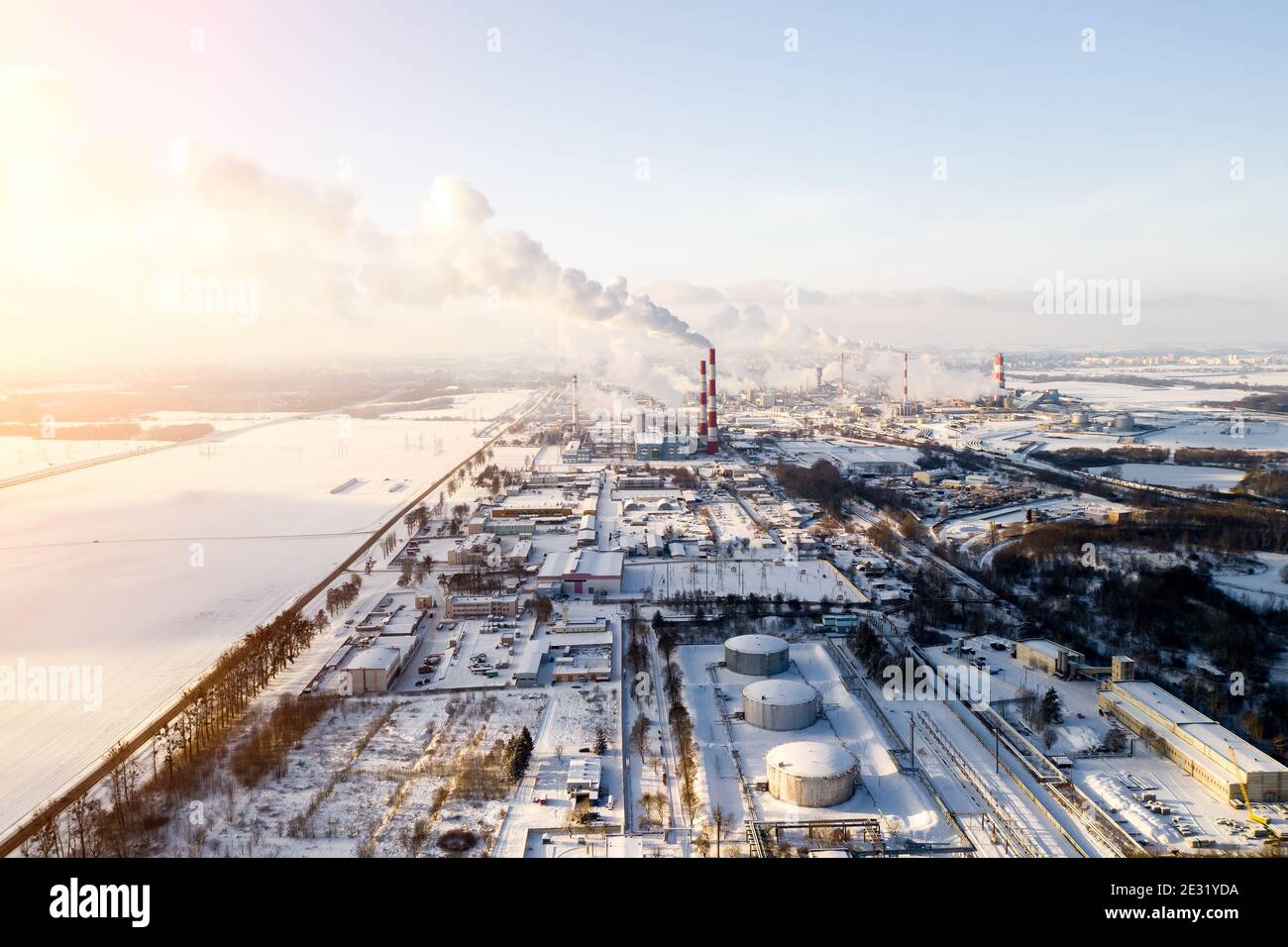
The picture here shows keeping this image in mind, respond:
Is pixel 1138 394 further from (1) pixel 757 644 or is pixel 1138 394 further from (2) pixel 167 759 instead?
(2) pixel 167 759

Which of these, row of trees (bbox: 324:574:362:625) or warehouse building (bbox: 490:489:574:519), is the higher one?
warehouse building (bbox: 490:489:574:519)

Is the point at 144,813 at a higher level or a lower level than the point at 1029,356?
lower

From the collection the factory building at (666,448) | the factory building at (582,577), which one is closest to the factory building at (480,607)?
the factory building at (582,577)

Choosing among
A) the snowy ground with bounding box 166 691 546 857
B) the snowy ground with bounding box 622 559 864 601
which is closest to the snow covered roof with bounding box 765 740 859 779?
the snowy ground with bounding box 166 691 546 857

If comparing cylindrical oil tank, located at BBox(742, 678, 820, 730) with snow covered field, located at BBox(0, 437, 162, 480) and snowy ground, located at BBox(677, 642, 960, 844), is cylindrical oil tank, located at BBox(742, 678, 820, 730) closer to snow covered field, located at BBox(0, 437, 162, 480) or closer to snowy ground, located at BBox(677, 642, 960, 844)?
snowy ground, located at BBox(677, 642, 960, 844)

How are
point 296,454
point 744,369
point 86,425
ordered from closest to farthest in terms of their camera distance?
1. point 296,454
2. point 86,425
3. point 744,369

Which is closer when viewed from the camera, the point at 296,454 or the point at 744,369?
the point at 296,454

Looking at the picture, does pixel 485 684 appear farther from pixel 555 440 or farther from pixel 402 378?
pixel 402 378
